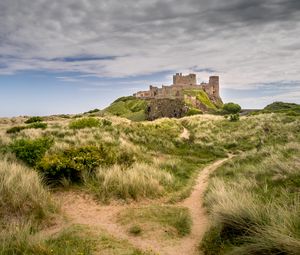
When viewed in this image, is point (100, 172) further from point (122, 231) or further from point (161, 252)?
point (161, 252)

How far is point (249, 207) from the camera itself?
6242 millimetres

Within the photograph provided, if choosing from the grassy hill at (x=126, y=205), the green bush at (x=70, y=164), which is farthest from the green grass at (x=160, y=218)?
the green bush at (x=70, y=164)

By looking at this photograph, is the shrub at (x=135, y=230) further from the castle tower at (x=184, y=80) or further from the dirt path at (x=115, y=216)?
the castle tower at (x=184, y=80)

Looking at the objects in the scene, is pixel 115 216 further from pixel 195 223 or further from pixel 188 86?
pixel 188 86

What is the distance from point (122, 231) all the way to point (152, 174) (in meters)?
4.69

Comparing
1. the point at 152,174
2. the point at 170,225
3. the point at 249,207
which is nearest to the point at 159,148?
the point at 152,174

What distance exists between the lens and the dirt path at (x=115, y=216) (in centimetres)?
643

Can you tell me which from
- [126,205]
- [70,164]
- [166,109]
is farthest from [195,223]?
[166,109]

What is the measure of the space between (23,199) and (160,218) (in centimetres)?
339

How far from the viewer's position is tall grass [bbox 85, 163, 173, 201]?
9664 mm

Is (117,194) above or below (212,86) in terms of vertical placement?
below

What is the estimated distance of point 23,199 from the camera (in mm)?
7590

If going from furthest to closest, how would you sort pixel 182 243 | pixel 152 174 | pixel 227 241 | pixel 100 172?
pixel 152 174 < pixel 100 172 < pixel 182 243 < pixel 227 241

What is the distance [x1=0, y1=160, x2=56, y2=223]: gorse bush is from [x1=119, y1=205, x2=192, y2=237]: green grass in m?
1.93
